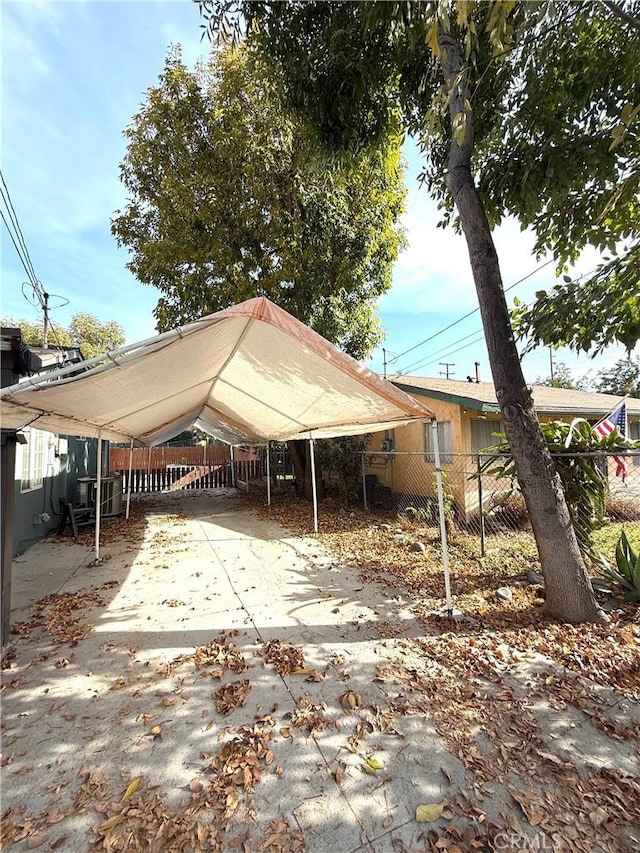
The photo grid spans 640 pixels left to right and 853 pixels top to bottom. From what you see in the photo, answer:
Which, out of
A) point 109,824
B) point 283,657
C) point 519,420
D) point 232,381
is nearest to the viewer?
point 109,824

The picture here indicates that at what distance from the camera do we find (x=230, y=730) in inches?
87.4

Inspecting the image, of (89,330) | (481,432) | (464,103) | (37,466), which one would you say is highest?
(89,330)

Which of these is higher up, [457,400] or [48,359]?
[48,359]

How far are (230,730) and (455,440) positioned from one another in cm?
767

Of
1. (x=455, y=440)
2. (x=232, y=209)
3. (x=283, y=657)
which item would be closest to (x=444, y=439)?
(x=455, y=440)

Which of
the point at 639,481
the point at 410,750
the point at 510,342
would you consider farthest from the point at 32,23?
the point at 639,481

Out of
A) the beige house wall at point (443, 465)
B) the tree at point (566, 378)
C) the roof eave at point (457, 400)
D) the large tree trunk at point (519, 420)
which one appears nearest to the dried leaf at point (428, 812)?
the large tree trunk at point (519, 420)

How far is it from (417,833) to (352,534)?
5.66 meters

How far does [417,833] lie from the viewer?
159cm

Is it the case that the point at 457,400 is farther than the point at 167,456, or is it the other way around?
the point at 167,456

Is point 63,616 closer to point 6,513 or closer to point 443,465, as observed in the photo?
point 6,513

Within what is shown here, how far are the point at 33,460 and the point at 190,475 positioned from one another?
10.4 meters

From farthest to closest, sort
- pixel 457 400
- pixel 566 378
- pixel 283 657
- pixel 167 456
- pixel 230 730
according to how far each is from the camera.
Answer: pixel 566 378 < pixel 167 456 < pixel 457 400 < pixel 283 657 < pixel 230 730

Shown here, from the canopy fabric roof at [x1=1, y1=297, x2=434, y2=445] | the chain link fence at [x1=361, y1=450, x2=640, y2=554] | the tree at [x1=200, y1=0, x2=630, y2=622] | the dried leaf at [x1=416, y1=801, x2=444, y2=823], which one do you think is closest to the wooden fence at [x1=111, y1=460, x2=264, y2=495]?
the chain link fence at [x1=361, y1=450, x2=640, y2=554]
